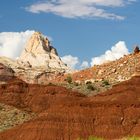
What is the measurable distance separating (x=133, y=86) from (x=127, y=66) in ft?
141

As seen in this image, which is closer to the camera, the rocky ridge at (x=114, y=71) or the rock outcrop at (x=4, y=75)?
the rocky ridge at (x=114, y=71)

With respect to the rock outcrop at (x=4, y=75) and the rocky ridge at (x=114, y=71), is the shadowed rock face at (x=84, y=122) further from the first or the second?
the rock outcrop at (x=4, y=75)

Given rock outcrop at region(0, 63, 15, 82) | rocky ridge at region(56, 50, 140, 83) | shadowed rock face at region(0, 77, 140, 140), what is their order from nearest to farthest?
shadowed rock face at region(0, 77, 140, 140), rocky ridge at region(56, 50, 140, 83), rock outcrop at region(0, 63, 15, 82)

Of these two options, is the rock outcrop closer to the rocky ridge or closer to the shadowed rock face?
the rocky ridge

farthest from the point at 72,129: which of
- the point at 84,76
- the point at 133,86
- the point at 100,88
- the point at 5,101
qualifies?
the point at 84,76

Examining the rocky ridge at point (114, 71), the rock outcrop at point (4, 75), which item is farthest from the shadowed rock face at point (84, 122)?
the rock outcrop at point (4, 75)

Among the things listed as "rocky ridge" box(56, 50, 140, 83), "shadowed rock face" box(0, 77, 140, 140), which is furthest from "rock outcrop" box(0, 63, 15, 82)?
"shadowed rock face" box(0, 77, 140, 140)

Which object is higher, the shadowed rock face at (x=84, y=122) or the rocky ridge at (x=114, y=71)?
the rocky ridge at (x=114, y=71)

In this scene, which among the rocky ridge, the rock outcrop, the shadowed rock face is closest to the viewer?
the shadowed rock face

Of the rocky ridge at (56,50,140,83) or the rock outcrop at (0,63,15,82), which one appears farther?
the rock outcrop at (0,63,15,82)

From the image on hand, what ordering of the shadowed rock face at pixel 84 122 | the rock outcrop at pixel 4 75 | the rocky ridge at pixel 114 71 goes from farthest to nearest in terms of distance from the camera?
1. the rock outcrop at pixel 4 75
2. the rocky ridge at pixel 114 71
3. the shadowed rock face at pixel 84 122

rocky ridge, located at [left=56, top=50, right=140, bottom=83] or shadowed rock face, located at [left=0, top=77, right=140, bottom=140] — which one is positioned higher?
rocky ridge, located at [left=56, top=50, right=140, bottom=83]

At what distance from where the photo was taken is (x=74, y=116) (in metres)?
91.9

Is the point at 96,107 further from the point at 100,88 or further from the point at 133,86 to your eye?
the point at 100,88
